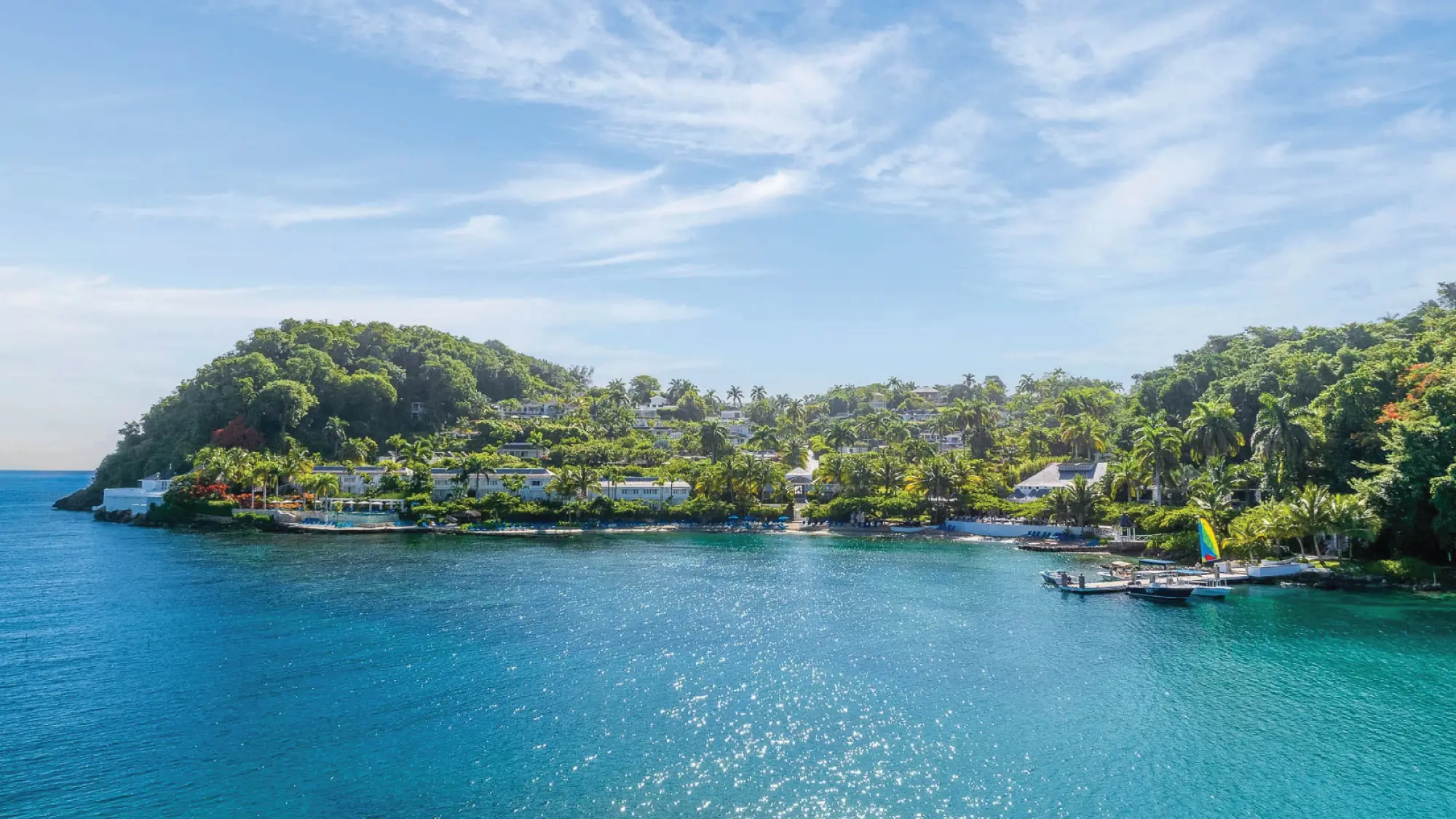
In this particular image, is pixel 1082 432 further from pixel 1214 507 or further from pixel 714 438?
pixel 714 438

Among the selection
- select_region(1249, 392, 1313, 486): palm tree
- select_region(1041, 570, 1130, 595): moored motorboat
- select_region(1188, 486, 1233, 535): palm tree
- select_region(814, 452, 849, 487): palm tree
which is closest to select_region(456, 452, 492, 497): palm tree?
select_region(814, 452, 849, 487): palm tree

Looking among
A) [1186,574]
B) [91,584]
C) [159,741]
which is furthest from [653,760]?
[91,584]

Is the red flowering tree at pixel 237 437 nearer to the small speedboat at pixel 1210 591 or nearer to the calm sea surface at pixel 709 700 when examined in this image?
the calm sea surface at pixel 709 700

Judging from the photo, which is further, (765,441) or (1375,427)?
(765,441)

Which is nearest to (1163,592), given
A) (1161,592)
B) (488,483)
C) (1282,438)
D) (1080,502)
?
Result: (1161,592)

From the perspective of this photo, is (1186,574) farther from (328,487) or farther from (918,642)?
(328,487)

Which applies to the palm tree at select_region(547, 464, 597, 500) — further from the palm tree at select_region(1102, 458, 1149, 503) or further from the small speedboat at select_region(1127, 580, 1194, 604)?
the small speedboat at select_region(1127, 580, 1194, 604)

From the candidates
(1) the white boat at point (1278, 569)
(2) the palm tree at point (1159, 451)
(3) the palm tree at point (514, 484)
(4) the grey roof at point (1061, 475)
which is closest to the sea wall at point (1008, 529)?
(4) the grey roof at point (1061, 475)

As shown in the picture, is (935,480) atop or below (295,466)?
below
